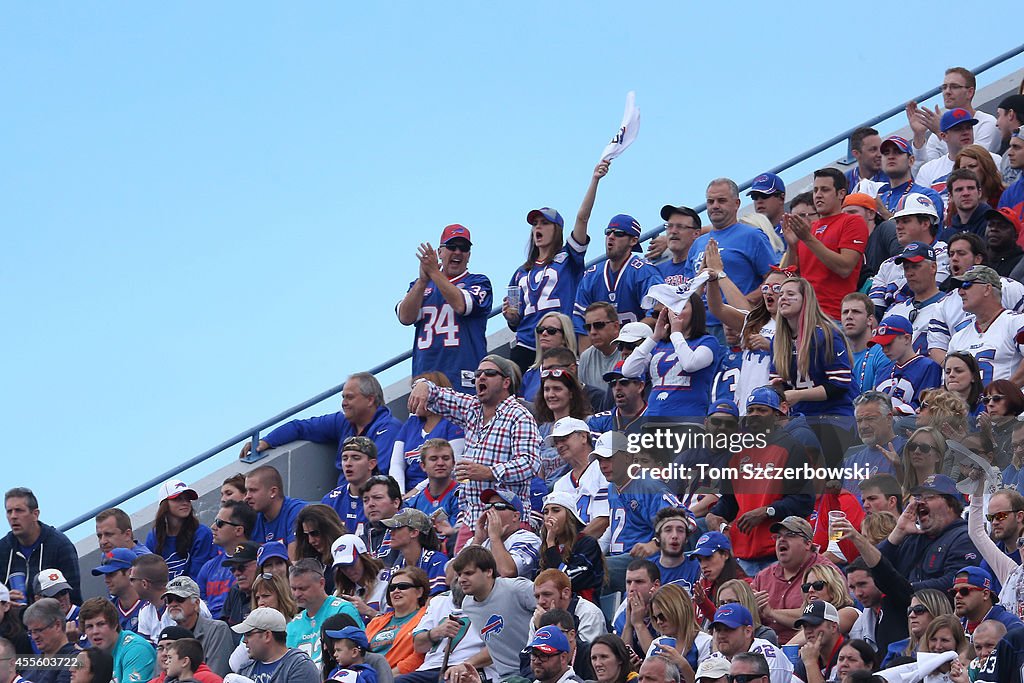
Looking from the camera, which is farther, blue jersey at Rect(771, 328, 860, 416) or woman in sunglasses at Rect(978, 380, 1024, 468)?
blue jersey at Rect(771, 328, 860, 416)

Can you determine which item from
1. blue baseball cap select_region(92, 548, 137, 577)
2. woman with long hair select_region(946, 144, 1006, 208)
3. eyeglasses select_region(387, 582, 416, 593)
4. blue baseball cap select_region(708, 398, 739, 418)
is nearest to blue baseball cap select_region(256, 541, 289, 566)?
eyeglasses select_region(387, 582, 416, 593)

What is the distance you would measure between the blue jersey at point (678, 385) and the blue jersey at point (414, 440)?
1.75 metres

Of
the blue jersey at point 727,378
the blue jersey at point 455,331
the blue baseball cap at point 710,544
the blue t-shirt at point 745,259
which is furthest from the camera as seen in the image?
the blue jersey at point 455,331

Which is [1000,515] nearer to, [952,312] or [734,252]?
[952,312]

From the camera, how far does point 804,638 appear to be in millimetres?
11773

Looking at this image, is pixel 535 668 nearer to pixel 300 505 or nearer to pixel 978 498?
pixel 978 498

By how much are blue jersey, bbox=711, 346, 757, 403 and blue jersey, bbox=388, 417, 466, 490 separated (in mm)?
2114

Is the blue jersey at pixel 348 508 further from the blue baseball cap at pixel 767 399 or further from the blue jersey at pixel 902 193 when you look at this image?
the blue jersey at pixel 902 193

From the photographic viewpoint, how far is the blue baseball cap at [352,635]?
1262cm

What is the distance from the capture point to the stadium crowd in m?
12.0

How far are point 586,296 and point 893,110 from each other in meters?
5.61

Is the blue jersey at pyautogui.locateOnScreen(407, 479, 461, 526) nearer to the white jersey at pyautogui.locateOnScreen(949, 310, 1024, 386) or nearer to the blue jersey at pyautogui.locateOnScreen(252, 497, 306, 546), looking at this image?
the blue jersey at pyautogui.locateOnScreen(252, 497, 306, 546)

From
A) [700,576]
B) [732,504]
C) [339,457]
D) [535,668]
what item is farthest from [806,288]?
[339,457]

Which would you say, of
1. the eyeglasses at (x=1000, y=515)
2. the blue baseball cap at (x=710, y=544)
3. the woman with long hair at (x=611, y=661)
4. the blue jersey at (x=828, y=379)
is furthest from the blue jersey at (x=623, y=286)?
the eyeglasses at (x=1000, y=515)
